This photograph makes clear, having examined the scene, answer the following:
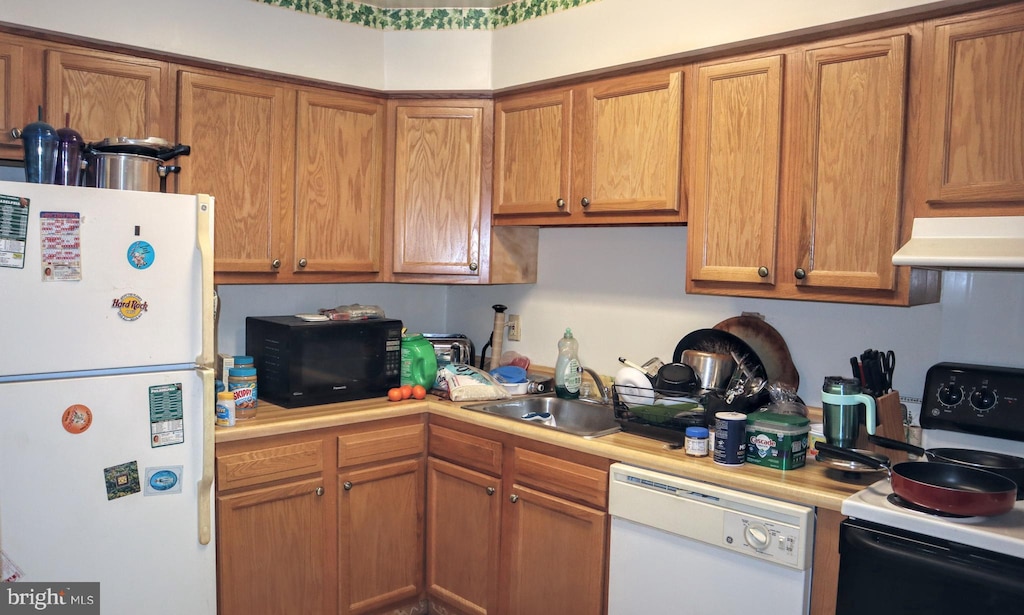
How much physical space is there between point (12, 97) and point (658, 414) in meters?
2.22

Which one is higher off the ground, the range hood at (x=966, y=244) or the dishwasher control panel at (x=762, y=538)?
the range hood at (x=966, y=244)

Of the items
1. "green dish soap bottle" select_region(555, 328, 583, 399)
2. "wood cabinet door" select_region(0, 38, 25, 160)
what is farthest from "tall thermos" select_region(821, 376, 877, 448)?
"wood cabinet door" select_region(0, 38, 25, 160)

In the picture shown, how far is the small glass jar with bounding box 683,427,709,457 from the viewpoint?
7.17 ft

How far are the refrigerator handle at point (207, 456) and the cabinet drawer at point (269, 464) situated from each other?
112 millimetres

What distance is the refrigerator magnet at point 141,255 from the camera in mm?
2141

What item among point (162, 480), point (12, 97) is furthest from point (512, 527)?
point (12, 97)

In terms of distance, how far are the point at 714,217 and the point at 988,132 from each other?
77cm

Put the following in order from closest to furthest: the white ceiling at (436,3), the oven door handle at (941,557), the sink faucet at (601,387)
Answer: the oven door handle at (941,557)
the sink faucet at (601,387)
the white ceiling at (436,3)

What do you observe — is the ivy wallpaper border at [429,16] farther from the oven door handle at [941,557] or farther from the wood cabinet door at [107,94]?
the oven door handle at [941,557]

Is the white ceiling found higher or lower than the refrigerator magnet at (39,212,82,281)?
higher

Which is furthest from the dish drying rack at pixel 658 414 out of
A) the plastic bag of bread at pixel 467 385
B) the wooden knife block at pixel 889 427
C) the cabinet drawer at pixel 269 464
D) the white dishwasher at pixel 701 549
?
the cabinet drawer at pixel 269 464

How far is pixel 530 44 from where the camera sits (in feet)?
9.55

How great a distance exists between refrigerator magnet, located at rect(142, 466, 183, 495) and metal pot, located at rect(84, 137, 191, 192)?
2.74 ft

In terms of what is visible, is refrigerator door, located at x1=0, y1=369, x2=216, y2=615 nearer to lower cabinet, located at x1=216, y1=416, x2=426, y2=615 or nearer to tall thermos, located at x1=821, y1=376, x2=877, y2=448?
lower cabinet, located at x1=216, y1=416, x2=426, y2=615
